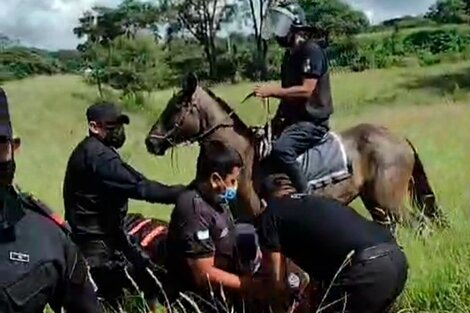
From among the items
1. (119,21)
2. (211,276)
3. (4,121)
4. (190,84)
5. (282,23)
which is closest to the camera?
(4,121)

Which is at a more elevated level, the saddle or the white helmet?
the white helmet

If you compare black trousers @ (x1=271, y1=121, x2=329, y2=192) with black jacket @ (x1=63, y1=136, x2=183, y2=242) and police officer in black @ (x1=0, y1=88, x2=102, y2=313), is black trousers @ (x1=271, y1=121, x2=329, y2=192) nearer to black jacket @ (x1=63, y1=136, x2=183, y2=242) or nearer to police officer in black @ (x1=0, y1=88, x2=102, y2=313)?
black jacket @ (x1=63, y1=136, x2=183, y2=242)

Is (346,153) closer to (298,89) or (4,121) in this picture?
(298,89)

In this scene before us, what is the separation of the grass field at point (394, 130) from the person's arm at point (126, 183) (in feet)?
1.93

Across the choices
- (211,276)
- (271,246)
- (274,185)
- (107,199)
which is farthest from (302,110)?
(271,246)

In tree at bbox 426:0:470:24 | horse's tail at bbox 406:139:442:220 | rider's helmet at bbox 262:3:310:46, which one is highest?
rider's helmet at bbox 262:3:310:46

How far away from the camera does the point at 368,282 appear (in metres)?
5.61

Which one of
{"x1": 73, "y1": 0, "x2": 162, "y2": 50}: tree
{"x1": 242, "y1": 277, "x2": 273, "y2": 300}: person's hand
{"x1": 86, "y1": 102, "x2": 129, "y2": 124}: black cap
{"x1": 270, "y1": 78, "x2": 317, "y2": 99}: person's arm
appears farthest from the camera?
{"x1": 73, "y1": 0, "x2": 162, "y2": 50}: tree

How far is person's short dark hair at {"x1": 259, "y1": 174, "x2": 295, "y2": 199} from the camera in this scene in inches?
306

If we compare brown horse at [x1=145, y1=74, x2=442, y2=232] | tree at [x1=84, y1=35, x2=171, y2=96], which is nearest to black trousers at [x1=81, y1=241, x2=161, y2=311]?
brown horse at [x1=145, y1=74, x2=442, y2=232]

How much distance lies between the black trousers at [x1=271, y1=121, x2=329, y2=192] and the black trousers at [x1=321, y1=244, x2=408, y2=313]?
3.92 metres

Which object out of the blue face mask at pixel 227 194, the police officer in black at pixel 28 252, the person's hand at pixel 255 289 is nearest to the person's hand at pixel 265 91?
the blue face mask at pixel 227 194

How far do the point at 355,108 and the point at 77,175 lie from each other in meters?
34.3

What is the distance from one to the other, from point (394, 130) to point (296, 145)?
16972 millimetres
